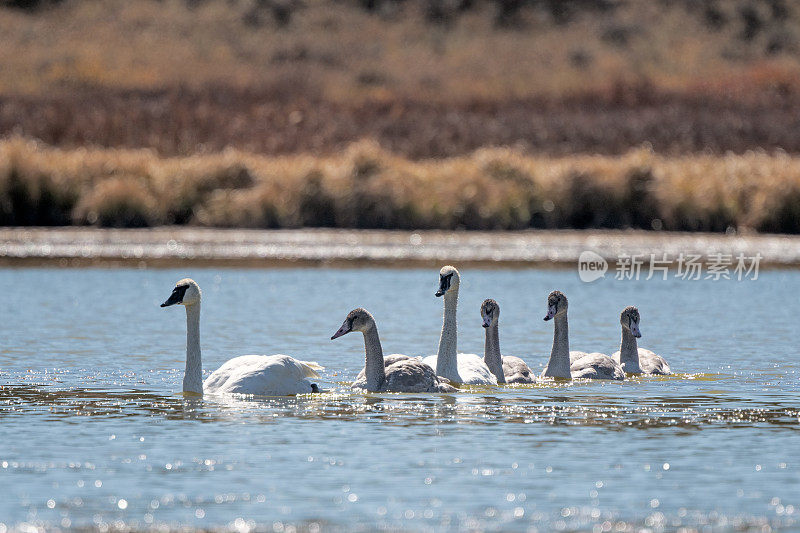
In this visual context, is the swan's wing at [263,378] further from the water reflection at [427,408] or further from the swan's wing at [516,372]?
the swan's wing at [516,372]

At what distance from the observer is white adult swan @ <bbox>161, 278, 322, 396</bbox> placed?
439 inches

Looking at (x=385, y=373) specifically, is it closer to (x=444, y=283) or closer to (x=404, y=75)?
(x=444, y=283)

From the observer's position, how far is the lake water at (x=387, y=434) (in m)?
7.52

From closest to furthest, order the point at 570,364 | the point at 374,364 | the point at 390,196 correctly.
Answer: the point at 374,364, the point at 570,364, the point at 390,196

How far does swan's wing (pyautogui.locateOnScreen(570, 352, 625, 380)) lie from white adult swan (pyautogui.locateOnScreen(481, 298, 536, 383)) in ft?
1.20

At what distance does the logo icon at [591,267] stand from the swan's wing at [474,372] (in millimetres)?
8629

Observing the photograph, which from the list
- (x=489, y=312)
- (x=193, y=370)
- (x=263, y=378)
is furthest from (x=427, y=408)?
(x=489, y=312)

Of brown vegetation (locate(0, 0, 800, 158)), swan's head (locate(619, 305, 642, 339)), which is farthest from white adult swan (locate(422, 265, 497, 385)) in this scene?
brown vegetation (locate(0, 0, 800, 158))

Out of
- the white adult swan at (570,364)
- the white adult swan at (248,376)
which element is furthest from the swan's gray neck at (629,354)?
the white adult swan at (248,376)

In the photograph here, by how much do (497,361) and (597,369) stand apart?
729 millimetres

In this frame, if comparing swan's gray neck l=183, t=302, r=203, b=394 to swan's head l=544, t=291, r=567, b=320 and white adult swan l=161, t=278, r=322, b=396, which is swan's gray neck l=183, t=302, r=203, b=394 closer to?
white adult swan l=161, t=278, r=322, b=396

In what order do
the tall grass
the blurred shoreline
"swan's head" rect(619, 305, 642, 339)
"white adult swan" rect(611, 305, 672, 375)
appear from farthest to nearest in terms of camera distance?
1. the tall grass
2. the blurred shoreline
3. "swan's head" rect(619, 305, 642, 339)
4. "white adult swan" rect(611, 305, 672, 375)

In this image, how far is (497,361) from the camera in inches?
491

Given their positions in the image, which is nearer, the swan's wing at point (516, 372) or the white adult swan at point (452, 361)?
the white adult swan at point (452, 361)
